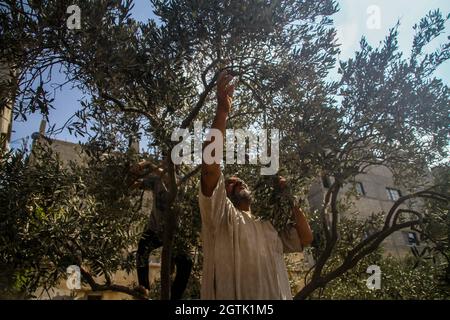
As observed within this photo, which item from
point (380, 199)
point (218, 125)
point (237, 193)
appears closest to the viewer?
point (218, 125)

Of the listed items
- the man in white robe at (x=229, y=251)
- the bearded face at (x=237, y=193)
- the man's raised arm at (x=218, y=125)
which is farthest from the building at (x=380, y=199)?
the man's raised arm at (x=218, y=125)

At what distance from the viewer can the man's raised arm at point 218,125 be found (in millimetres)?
3572

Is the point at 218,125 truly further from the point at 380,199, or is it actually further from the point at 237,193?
the point at 380,199

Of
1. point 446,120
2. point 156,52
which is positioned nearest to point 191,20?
point 156,52

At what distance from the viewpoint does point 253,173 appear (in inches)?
268

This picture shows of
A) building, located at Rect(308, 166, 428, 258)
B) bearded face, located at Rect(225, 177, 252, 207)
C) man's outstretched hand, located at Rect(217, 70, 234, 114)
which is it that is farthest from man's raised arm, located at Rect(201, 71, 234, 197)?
building, located at Rect(308, 166, 428, 258)

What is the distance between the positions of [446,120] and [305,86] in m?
3.21

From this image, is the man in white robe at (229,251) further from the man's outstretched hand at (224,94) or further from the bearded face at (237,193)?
the bearded face at (237,193)

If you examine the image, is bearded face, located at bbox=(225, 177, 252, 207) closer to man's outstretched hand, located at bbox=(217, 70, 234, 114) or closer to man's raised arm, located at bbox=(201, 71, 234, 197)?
man's raised arm, located at bbox=(201, 71, 234, 197)

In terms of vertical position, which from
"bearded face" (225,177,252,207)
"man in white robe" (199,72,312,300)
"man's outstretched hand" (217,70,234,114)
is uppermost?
"man's outstretched hand" (217,70,234,114)

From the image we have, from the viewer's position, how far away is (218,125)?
Result: 3738 millimetres

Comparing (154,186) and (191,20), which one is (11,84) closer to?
(191,20)

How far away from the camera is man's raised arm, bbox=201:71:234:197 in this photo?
357cm

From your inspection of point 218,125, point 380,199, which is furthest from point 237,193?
point 380,199
